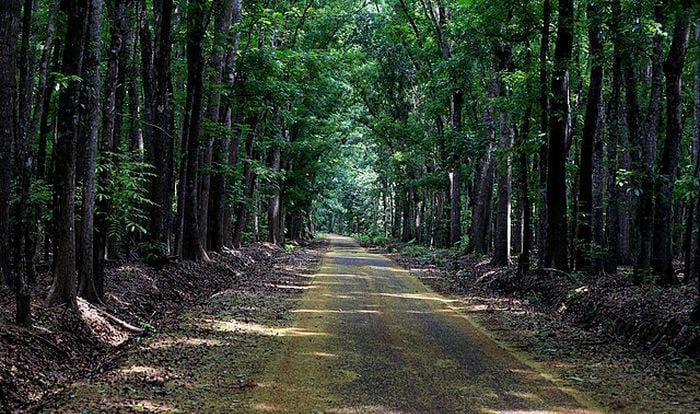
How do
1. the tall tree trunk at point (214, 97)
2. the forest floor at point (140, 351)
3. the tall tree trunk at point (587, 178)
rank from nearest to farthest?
the forest floor at point (140, 351), the tall tree trunk at point (587, 178), the tall tree trunk at point (214, 97)

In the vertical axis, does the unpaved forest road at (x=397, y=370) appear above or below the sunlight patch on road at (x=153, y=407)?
above

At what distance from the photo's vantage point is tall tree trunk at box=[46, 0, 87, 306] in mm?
8883

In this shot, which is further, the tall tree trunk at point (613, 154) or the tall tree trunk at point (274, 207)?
the tall tree trunk at point (274, 207)

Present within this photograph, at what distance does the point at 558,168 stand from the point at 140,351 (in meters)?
11.6

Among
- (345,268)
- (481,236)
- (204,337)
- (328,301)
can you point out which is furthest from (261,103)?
(204,337)

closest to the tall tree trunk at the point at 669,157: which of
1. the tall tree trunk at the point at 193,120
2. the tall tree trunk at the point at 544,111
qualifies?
the tall tree trunk at the point at 544,111

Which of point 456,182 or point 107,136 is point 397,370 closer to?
point 107,136

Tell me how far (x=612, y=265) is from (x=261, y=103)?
12.8m

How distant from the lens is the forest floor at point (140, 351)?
628 cm

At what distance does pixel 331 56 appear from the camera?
26.2 meters

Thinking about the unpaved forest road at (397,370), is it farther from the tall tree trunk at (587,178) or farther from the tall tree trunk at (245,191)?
the tall tree trunk at (245,191)

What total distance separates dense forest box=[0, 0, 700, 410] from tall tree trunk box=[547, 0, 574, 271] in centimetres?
5

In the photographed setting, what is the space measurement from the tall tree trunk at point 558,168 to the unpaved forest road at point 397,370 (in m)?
4.28

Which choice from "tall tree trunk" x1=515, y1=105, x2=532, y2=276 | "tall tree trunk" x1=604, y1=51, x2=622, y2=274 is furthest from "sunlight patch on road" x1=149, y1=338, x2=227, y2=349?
"tall tree trunk" x1=604, y1=51, x2=622, y2=274
